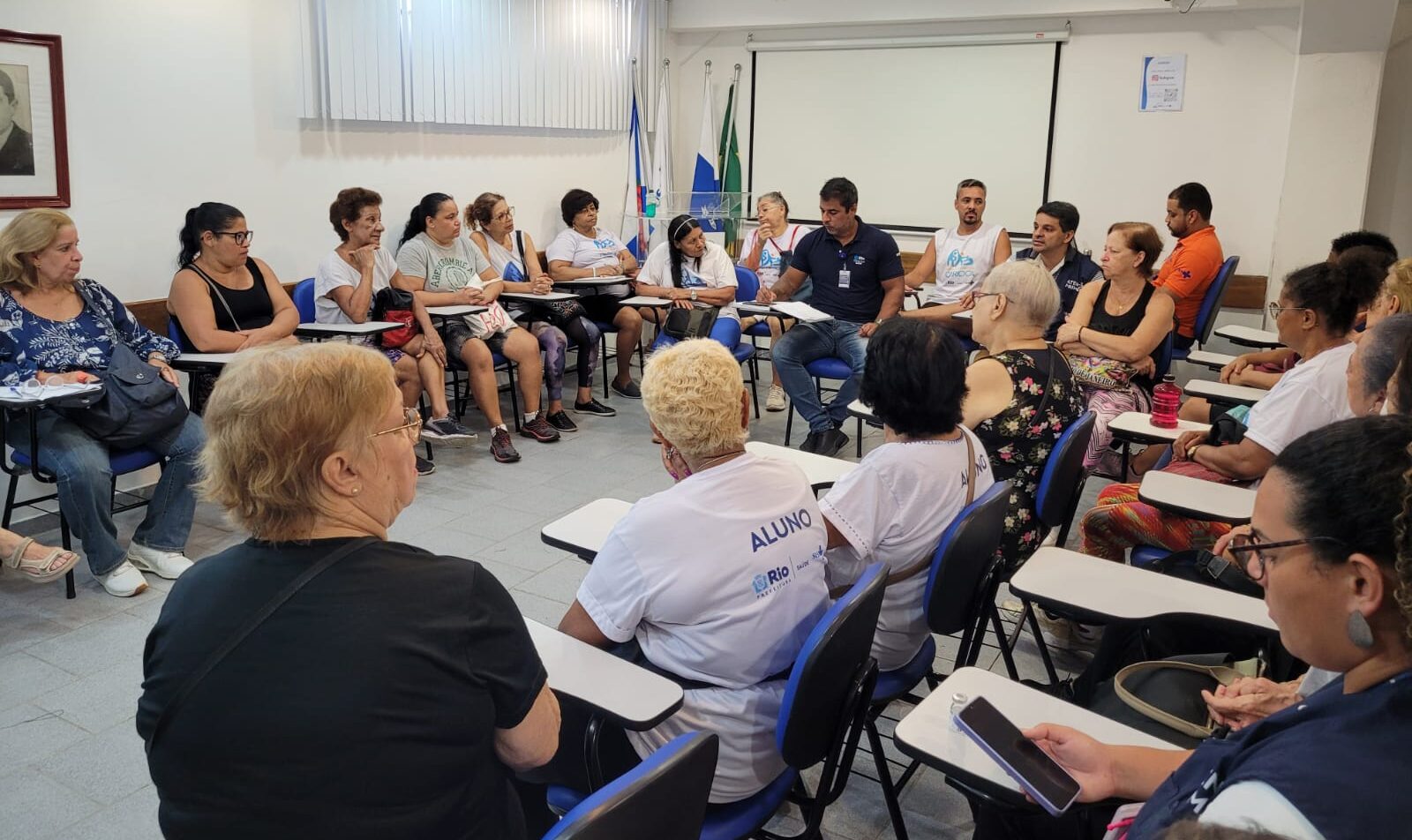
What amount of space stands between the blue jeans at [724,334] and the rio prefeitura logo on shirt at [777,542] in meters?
3.74

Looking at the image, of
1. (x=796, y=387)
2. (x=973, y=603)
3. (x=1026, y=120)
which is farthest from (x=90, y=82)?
(x=1026, y=120)

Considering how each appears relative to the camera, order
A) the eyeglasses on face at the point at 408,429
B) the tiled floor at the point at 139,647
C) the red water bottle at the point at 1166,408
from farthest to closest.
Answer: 1. the red water bottle at the point at 1166,408
2. the tiled floor at the point at 139,647
3. the eyeglasses on face at the point at 408,429

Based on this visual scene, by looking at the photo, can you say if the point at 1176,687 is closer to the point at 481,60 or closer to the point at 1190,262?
the point at 1190,262

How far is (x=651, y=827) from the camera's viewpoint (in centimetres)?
112

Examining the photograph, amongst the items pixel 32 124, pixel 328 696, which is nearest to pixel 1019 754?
pixel 328 696

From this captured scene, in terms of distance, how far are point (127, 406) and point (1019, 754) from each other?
3.20 metres

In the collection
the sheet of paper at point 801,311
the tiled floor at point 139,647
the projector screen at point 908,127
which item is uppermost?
the projector screen at point 908,127

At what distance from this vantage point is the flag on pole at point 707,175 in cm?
789

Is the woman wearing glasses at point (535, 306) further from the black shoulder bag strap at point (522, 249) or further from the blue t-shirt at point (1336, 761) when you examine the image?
the blue t-shirt at point (1336, 761)

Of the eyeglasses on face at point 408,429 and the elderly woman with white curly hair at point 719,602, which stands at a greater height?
the eyeglasses on face at point 408,429

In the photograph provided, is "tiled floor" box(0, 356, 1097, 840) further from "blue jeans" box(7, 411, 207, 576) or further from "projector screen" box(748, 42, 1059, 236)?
"projector screen" box(748, 42, 1059, 236)

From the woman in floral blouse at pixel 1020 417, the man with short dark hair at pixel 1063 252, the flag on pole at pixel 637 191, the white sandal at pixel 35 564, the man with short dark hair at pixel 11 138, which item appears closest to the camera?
the woman in floral blouse at pixel 1020 417

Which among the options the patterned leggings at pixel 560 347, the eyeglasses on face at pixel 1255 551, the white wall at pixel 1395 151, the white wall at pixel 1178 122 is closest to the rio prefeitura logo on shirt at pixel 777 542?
the eyeglasses on face at pixel 1255 551

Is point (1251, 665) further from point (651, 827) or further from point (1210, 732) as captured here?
point (651, 827)
